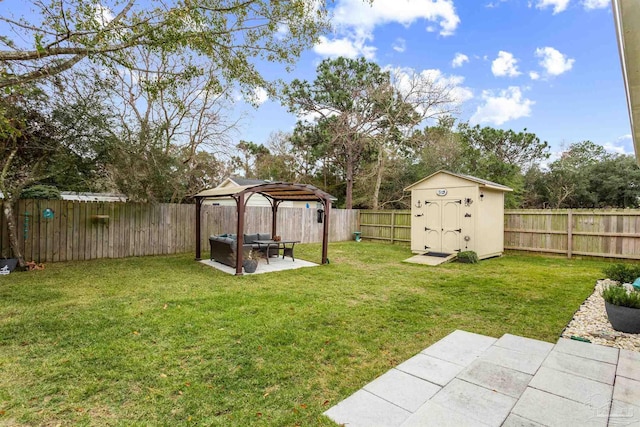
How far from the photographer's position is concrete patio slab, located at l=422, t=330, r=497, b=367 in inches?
109

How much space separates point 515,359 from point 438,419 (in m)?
1.29

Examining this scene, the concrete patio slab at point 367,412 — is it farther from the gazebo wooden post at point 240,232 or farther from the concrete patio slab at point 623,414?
the gazebo wooden post at point 240,232

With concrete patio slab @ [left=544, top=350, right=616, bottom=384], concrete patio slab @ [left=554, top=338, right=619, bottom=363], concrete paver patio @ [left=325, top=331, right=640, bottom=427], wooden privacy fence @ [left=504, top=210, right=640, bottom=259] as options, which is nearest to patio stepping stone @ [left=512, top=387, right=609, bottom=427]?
concrete paver patio @ [left=325, top=331, right=640, bottom=427]

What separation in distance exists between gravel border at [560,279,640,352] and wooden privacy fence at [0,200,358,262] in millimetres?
8802

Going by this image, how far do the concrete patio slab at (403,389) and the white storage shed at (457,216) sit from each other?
22.7ft

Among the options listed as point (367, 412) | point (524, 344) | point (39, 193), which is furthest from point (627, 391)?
point (39, 193)

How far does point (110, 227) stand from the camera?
26.3ft

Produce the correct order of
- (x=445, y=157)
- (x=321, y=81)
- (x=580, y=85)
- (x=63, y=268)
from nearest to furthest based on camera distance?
(x=63, y=268) < (x=580, y=85) < (x=321, y=81) < (x=445, y=157)

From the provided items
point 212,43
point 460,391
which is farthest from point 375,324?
point 212,43

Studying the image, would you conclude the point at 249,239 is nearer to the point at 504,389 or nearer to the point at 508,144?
the point at 504,389

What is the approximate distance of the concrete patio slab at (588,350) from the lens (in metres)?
2.71

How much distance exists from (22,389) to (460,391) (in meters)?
3.12

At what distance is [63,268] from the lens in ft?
21.5

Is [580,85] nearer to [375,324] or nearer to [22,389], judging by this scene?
[375,324]
